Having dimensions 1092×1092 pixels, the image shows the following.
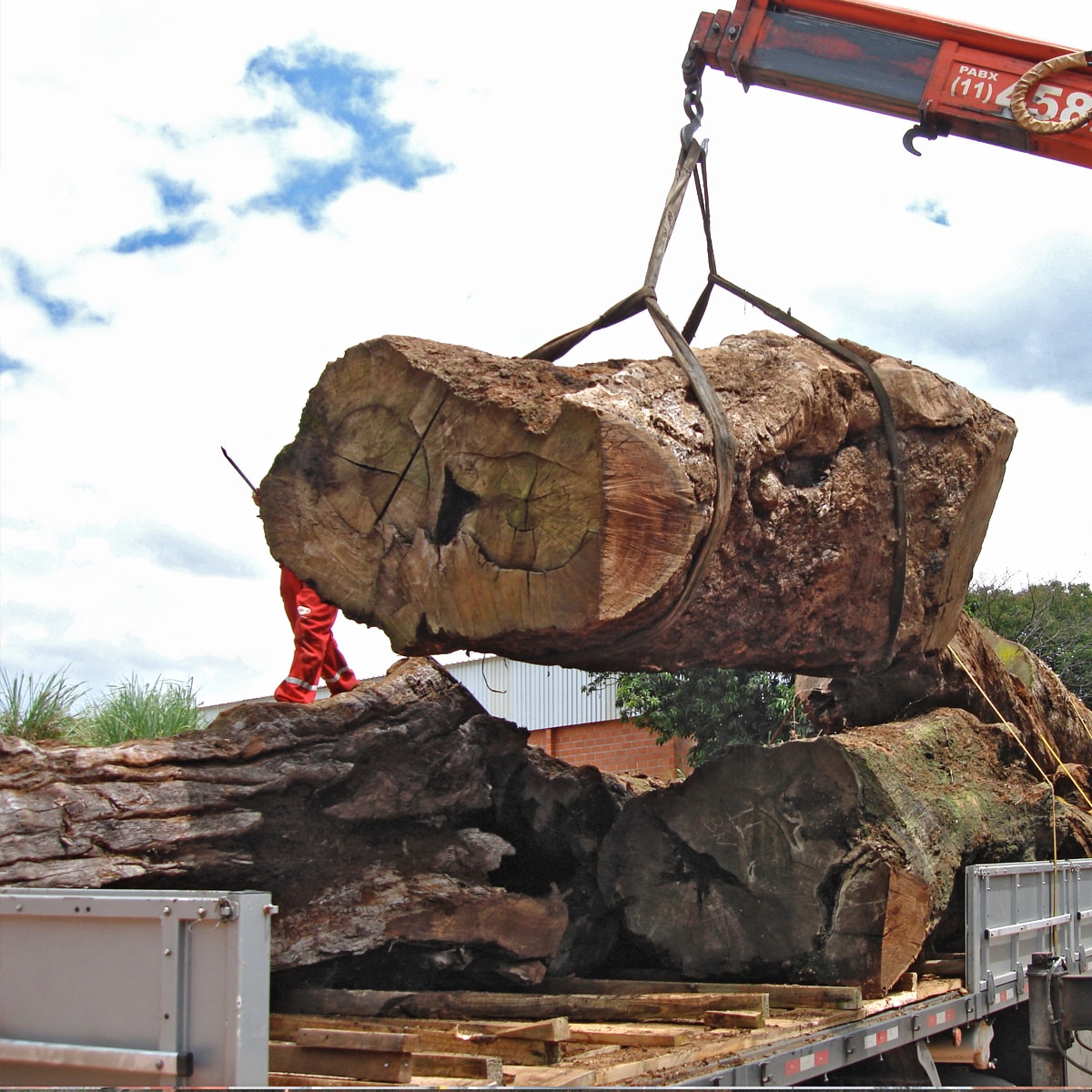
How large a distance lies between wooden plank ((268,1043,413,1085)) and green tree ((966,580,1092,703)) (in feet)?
44.1

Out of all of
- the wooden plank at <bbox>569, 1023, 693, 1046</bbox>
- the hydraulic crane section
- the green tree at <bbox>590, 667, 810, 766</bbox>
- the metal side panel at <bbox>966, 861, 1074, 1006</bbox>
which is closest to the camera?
the wooden plank at <bbox>569, 1023, 693, 1046</bbox>

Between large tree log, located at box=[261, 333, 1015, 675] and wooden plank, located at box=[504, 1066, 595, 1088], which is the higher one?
large tree log, located at box=[261, 333, 1015, 675]

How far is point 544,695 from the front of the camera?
62.9 feet

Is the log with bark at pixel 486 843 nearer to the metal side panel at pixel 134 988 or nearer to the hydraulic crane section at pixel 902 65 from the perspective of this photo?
the metal side panel at pixel 134 988

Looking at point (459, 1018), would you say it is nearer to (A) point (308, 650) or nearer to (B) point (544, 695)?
(A) point (308, 650)

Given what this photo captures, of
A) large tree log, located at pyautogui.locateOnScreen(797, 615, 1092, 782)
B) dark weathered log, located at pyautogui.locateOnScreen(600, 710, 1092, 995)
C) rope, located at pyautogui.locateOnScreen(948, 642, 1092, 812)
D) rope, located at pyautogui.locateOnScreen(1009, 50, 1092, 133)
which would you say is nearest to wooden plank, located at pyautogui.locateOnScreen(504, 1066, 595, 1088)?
dark weathered log, located at pyautogui.locateOnScreen(600, 710, 1092, 995)

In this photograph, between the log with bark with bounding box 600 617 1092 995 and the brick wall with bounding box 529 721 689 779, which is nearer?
the log with bark with bounding box 600 617 1092 995

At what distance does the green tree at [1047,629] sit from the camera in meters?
17.1

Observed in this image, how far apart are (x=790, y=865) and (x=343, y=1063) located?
204 centimetres

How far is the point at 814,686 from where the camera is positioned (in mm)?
6438

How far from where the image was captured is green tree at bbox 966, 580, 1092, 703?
1709 centimetres

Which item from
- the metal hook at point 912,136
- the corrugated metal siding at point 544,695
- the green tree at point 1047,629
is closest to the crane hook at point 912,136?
the metal hook at point 912,136

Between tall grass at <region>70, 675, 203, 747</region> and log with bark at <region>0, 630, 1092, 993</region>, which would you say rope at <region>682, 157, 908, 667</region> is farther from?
tall grass at <region>70, 675, 203, 747</region>

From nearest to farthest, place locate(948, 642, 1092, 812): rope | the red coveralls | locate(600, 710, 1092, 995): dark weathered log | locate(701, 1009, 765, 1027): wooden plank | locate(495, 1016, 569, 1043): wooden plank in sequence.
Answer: locate(495, 1016, 569, 1043): wooden plank, locate(701, 1009, 765, 1027): wooden plank, locate(600, 710, 1092, 995): dark weathered log, the red coveralls, locate(948, 642, 1092, 812): rope
